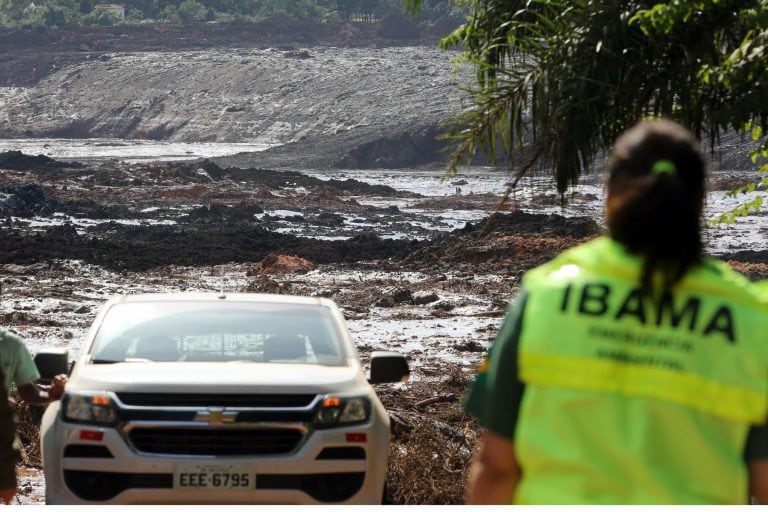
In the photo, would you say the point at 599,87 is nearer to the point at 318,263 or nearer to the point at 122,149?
the point at 318,263

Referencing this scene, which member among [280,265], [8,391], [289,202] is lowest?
[289,202]

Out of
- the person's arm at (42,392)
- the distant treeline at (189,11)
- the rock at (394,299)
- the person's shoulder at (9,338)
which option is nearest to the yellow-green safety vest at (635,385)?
the person's shoulder at (9,338)

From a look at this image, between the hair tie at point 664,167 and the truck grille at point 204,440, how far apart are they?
395 centimetres

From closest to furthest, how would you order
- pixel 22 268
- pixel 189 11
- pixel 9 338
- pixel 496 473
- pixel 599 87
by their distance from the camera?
1. pixel 496 473
2. pixel 9 338
3. pixel 599 87
4. pixel 22 268
5. pixel 189 11

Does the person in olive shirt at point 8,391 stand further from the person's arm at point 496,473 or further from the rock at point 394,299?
the rock at point 394,299

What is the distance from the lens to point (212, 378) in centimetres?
631

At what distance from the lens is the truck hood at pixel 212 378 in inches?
246

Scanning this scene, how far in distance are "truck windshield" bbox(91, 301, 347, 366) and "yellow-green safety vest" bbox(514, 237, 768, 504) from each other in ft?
14.4

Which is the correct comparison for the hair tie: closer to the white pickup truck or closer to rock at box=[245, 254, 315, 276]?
the white pickup truck

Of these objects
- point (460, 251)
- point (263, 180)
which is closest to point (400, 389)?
point (460, 251)

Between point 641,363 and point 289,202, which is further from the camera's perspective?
point 289,202

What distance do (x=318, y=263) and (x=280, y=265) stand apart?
1555mm

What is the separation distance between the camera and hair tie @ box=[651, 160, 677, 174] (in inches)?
101

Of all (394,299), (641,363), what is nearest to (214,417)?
(641,363)
